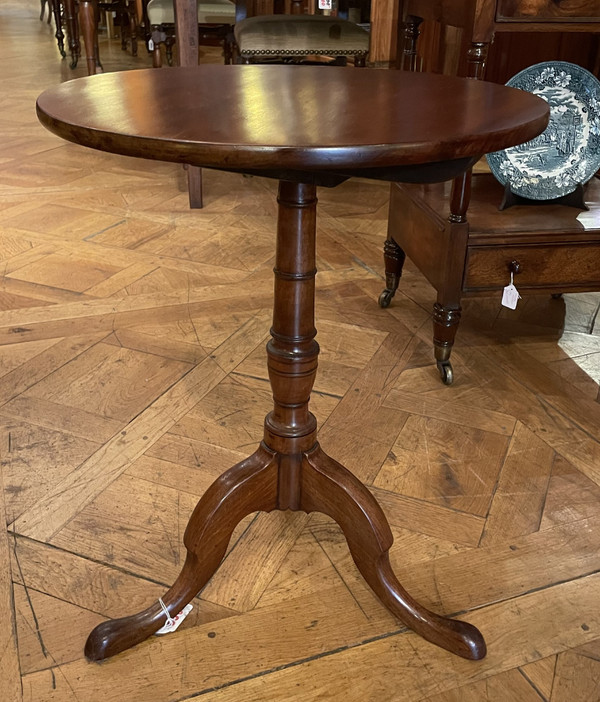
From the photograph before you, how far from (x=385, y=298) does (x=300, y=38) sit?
1.06 m

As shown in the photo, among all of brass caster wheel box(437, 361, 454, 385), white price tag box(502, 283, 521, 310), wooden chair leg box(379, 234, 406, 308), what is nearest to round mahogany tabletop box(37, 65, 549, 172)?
white price tag box(502, 283, 521, 310)

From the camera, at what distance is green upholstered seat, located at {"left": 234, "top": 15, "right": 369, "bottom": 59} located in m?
2.21

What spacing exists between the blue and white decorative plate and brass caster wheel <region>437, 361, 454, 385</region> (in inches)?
13.0

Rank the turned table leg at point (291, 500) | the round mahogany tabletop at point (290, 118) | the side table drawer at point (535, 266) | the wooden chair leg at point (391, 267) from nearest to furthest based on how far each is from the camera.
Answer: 1. the round mahogany tabletop at point (290, 118)
2. the turned table leg at point (291, 500)
3. the side table drawer at point (535, 266)
4. the wooden chair leg at point (391, 267)

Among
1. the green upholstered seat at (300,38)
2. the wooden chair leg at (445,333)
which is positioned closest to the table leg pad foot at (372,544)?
the wooden chair leg at (445,333)

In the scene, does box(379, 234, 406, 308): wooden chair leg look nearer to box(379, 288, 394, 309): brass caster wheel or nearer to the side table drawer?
box(379, 288, 394, 309): brass caster wheel

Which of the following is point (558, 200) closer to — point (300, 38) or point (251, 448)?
point (251, 448)

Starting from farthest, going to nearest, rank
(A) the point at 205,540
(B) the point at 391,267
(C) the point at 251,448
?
(B) the point at 391,267 → (C) the point at 251,448 → (A) the point at 205,540

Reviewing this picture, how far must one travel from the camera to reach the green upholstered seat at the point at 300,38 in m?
2.21

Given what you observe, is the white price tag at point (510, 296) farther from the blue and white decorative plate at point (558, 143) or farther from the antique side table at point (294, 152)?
the antique side table at point (294, 152)

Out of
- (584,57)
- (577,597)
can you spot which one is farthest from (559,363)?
(584,57)

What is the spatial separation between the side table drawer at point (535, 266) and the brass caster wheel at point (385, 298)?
0.33 meters

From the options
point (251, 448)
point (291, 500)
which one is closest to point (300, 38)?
point (251, 448)

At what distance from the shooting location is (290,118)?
2.02 feet
